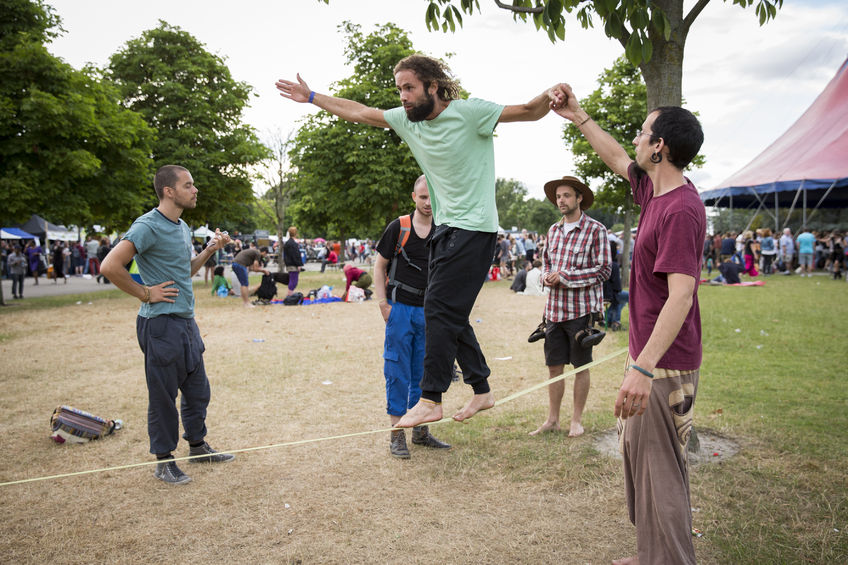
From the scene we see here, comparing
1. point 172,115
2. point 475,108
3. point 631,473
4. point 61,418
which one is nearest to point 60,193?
point 172,115

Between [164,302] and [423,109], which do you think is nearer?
[423,109]

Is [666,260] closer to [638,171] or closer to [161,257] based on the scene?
[638,171]

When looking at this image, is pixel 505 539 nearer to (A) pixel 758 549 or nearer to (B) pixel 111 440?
(A) pixel 758 549

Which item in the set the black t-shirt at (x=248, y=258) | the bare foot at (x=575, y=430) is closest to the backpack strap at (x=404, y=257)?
the bare foot at (x=575, y=430)

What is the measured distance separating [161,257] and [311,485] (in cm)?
234

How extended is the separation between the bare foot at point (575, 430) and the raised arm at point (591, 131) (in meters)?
3.08

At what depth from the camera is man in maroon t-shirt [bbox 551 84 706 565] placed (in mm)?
2535

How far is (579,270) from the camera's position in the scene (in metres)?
5.43

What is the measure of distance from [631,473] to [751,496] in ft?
5.90

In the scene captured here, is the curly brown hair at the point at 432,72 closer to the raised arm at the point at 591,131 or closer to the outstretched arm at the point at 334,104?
the outstretched arm at the point at 334,104

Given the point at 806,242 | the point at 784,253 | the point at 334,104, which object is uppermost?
the point at 334,104

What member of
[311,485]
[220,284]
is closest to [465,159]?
[311,485]

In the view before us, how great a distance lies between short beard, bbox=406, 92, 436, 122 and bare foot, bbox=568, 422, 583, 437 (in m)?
3.56

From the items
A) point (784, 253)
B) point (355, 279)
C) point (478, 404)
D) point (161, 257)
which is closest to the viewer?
point (478, 404)
